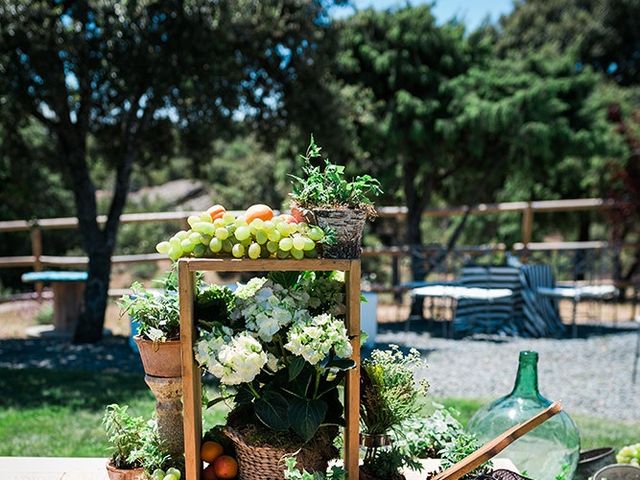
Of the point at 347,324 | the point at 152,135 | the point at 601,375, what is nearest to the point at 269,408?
the point at 347,324

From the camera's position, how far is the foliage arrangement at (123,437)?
7.17 ft

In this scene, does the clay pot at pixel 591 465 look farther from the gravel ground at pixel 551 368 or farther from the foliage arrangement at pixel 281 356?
the gravel ground at pixel 551 368

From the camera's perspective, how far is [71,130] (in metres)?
6.84

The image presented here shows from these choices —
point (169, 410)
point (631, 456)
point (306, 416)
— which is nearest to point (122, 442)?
point (169, 410)

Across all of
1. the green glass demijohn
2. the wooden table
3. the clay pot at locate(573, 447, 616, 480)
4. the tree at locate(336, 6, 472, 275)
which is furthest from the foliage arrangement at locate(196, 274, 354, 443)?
the tree at locate(336, 6, 472, 275)

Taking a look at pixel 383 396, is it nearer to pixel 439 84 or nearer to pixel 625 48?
pixel 439 84

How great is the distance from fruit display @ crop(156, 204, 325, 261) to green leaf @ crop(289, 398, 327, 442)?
441 mm

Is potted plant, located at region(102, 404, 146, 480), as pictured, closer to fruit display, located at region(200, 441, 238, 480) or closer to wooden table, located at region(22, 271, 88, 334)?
fruit display, located at region(200, 441, 238, 480)

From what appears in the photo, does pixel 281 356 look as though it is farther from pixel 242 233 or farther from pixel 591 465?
pixel 591 465

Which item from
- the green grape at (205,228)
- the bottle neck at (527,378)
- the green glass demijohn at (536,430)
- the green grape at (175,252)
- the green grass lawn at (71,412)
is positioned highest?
the green grape at (205,228)

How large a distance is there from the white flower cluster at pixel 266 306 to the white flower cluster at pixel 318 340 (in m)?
0.07

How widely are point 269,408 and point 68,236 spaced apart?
40.1 ft

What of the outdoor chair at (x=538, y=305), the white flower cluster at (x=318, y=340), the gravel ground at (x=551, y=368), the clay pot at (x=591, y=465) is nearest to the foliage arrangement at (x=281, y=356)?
the white flower cluster at (x=318, y=340)

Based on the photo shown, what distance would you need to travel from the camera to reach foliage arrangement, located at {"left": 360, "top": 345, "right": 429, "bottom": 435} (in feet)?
6.98
